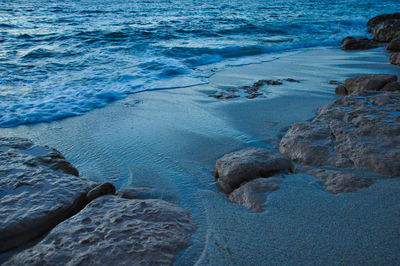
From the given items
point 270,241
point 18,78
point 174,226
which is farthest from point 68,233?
point 18,78

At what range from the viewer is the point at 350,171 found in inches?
77.0

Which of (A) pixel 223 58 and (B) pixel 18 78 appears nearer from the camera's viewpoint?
(B) pixel 18 78

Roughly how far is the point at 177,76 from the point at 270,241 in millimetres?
4485

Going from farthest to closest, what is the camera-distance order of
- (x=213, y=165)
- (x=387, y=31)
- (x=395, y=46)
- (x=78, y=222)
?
(x=387, y=31)
(x=395, y=46)
(x=213, y=165)
(x=78, y=222)

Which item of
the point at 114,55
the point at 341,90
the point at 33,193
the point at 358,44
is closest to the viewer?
the point at 33,193

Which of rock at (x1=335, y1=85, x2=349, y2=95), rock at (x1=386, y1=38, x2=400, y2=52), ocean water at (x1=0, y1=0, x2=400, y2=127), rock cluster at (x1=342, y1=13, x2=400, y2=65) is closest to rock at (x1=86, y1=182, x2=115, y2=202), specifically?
ocean water at (x1=0, y1=0, x2=400, y2=127)

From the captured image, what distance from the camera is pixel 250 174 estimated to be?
198 cm

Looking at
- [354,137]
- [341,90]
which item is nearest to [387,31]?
[341,90]

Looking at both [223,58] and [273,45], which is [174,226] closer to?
[223,58]

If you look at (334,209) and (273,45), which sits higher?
(273,45)

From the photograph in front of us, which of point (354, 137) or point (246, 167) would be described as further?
point (354, 137)

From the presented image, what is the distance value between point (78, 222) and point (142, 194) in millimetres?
544

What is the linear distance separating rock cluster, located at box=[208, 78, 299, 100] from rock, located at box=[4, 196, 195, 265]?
8.46ft

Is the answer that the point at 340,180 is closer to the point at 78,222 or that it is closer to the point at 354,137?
the point at 354,137
